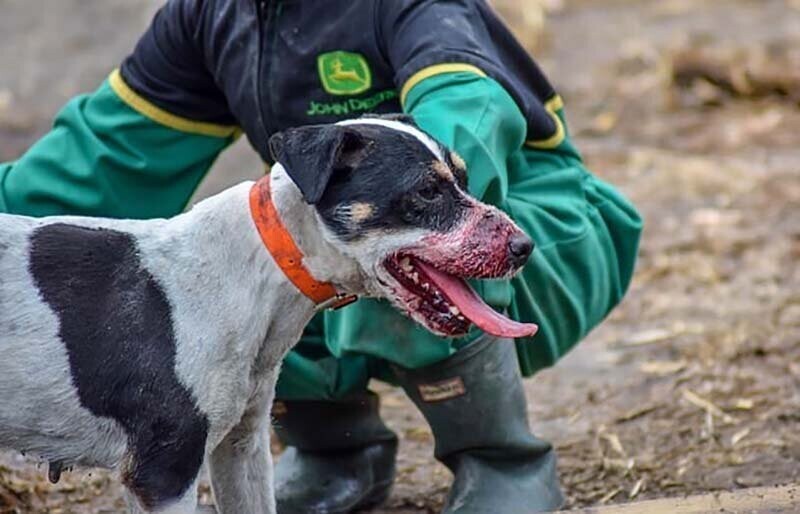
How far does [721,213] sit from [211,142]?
269 centimetres

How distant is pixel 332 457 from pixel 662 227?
2384mm

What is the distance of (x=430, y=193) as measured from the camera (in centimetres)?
296

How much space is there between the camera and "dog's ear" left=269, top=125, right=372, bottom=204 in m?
2.88

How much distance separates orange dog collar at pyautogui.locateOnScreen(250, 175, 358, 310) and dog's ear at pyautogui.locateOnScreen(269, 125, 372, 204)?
0.13 m

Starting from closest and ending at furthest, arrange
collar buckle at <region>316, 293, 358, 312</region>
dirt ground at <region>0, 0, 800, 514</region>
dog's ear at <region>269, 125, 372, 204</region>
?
dog's ear at <region>269, 125, 372, 204</region>
collar buckle at <region>316, 293, 358, 312</region>
dirt ground at <region>0, 0, 800, 514</region>

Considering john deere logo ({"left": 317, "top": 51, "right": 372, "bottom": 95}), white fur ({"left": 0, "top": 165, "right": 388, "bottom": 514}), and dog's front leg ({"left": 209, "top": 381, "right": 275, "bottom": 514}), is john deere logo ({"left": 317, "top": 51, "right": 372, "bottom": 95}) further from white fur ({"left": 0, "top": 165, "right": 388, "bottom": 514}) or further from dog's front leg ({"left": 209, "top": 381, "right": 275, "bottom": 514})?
dog's front leg ({"left": 209, "top": 381, "right": 275, "bottom": 514})

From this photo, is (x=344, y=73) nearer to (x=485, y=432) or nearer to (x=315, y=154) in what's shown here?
(x=485, y=432)

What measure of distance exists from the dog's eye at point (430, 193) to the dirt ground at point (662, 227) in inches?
51.6

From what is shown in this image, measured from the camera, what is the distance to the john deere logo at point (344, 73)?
12.4ft

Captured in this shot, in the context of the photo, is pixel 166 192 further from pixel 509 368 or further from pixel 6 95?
pixel 6 95

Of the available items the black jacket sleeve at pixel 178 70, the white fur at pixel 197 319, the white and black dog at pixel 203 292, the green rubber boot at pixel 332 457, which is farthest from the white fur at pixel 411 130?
the green rubber boot at pixel 332 457

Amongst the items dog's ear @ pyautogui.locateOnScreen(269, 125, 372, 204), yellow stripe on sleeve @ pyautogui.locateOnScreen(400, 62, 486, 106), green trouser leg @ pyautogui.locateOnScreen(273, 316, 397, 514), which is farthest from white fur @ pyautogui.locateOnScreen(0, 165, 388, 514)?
green trouser leg @ pyautogui.locateOnScreen(273, 316, 397, 514)

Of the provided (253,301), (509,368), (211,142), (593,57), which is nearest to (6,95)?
(593,57)

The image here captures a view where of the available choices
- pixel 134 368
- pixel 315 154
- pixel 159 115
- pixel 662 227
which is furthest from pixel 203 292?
pixel 662 227
